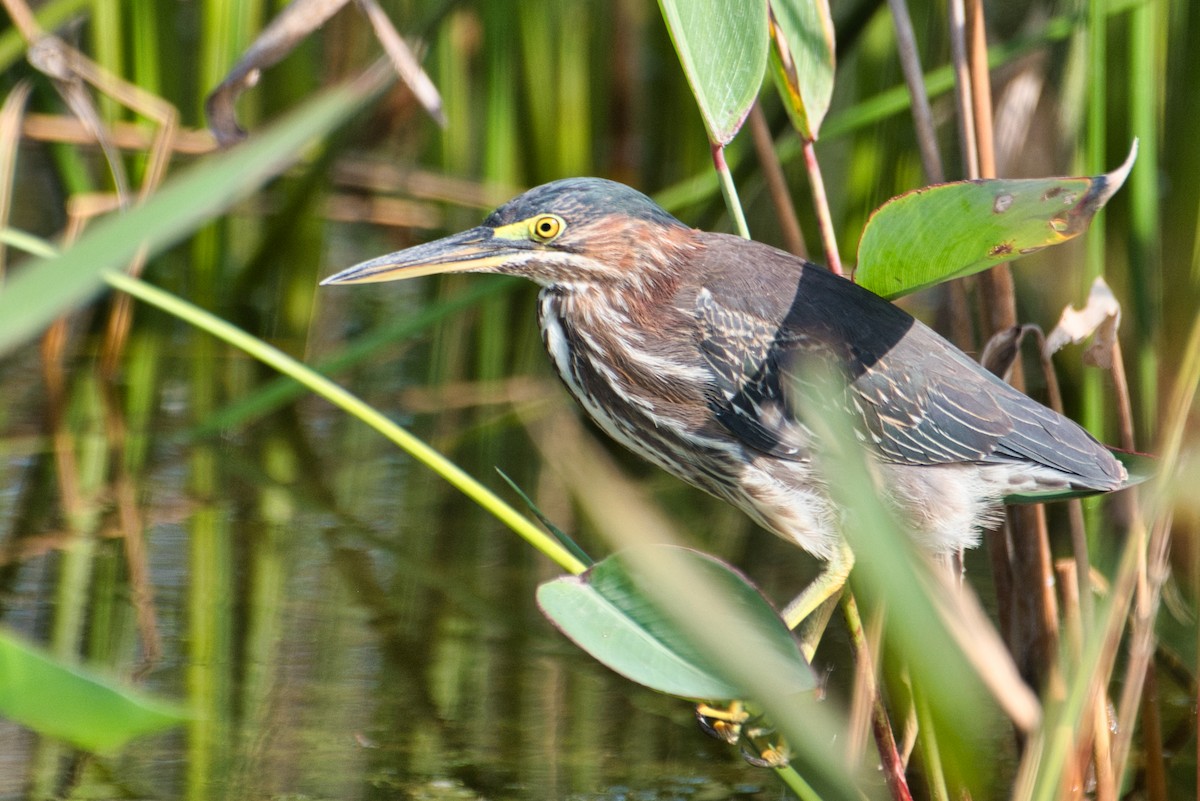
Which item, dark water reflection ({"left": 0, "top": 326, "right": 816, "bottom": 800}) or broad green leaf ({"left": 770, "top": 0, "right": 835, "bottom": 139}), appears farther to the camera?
dark water reflection ({"left": 0, "top": 326, "right": 816, "bottom": 800})

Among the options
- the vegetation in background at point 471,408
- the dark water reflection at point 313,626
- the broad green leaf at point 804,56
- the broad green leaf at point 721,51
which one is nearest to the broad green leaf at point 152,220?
the vegetation in background at point 471,408

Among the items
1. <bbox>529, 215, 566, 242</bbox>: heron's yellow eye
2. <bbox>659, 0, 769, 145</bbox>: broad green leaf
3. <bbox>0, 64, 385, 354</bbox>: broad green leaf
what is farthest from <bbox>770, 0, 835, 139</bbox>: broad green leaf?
<bbox>0, 64, 385, 354</bbox>: broad green leaf

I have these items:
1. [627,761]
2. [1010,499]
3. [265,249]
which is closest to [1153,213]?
[1010,499]

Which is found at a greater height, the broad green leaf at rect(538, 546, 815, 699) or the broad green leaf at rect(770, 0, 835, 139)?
the broad green leaf at rect(770, 0, 835, 139)

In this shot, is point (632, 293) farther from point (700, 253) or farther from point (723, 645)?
point (723, 645)

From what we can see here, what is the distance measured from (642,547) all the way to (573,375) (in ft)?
4.86

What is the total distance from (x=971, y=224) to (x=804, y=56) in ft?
1.45

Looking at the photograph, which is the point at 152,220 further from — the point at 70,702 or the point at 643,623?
the point at 643,623

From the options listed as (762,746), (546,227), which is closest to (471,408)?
(546,227)

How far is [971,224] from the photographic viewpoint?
1.63 m

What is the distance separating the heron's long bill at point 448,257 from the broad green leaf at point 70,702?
1.15 meters

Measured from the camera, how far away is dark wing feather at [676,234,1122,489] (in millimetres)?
2166

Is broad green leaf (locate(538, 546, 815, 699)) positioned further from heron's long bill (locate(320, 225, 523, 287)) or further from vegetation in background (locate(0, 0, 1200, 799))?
heron's long bill (locate(320, 225, 523, 287))

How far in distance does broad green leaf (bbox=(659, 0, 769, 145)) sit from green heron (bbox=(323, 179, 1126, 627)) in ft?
1.58
